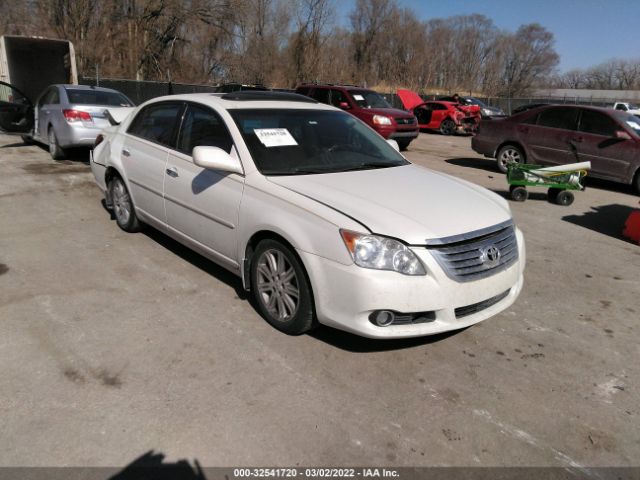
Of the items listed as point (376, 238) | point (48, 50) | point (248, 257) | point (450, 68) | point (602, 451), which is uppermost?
point (450, 68)

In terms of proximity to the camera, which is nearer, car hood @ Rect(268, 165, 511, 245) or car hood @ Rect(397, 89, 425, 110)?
car hood @ Rect(268, 165, 511, 245)

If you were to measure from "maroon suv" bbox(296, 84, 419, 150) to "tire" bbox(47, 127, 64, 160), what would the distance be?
749cm

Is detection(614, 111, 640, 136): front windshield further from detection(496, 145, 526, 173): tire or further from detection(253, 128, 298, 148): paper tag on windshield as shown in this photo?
detection(253, 128, 298, 148): paper tag on windshield

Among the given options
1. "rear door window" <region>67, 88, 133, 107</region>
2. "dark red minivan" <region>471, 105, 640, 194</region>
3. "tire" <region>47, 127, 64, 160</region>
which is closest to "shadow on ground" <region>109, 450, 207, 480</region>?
"rear door window" <region>67, 88, 133, 107</region>

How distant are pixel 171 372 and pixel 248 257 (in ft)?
3.34

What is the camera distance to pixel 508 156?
10961mm

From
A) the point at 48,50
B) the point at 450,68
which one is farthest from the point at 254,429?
the point at 450,68

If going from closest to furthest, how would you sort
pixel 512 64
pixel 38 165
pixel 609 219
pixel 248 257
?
1. pixel 248 257
2. pixel 609 219
3. pixel 38 165
4. pixel 512 64

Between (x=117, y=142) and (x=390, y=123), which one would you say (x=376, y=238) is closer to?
(x=117, y=142)

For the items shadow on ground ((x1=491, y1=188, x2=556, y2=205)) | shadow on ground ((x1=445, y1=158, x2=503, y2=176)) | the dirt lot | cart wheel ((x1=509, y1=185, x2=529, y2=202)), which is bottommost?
the dirt lot

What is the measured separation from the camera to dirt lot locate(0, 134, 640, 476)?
2.49 metres

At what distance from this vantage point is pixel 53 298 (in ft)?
12.9

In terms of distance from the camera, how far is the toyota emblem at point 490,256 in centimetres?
320

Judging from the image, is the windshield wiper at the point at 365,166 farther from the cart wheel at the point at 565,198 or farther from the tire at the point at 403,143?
the tire at the point at 403,143
